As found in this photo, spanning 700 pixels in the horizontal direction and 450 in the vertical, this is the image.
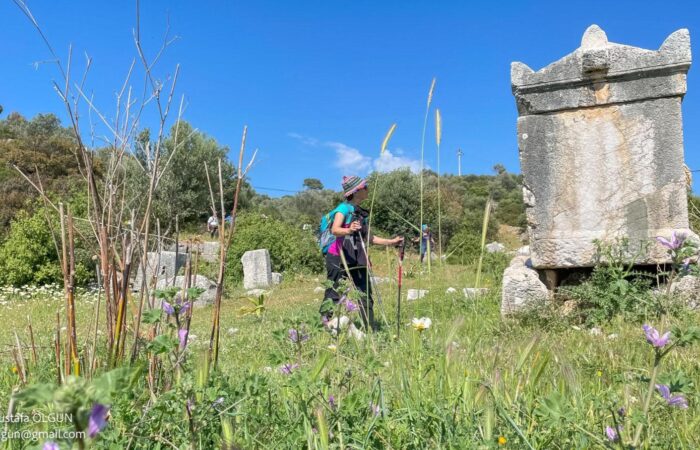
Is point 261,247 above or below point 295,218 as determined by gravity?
below

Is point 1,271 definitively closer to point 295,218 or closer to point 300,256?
point 300,256

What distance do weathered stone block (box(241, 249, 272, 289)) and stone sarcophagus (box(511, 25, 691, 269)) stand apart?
8520 mm

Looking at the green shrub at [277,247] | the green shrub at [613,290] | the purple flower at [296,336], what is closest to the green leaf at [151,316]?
the purple flower at [296,336]

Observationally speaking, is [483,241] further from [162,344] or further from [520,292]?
[520,292]

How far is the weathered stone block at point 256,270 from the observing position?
12.3m

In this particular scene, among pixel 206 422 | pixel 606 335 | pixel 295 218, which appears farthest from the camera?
pixel 295 218

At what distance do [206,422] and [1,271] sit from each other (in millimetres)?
12761

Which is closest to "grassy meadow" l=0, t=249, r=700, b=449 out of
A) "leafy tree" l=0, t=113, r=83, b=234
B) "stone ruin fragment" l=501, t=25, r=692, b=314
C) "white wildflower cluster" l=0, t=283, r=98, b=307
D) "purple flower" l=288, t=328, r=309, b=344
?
"purple flower" l=288, t=328, r=309, b=344

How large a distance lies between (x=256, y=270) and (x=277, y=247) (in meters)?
1.88

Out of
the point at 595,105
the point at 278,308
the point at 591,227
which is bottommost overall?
the point at 278,308

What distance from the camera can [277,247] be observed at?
14203 mm

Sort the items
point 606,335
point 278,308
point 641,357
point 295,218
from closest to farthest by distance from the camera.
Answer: point 641,357, point 606,335, point 278,308, point 295,218

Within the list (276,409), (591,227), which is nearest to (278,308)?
(591,227)

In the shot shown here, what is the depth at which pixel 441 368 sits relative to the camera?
155 centimetres
